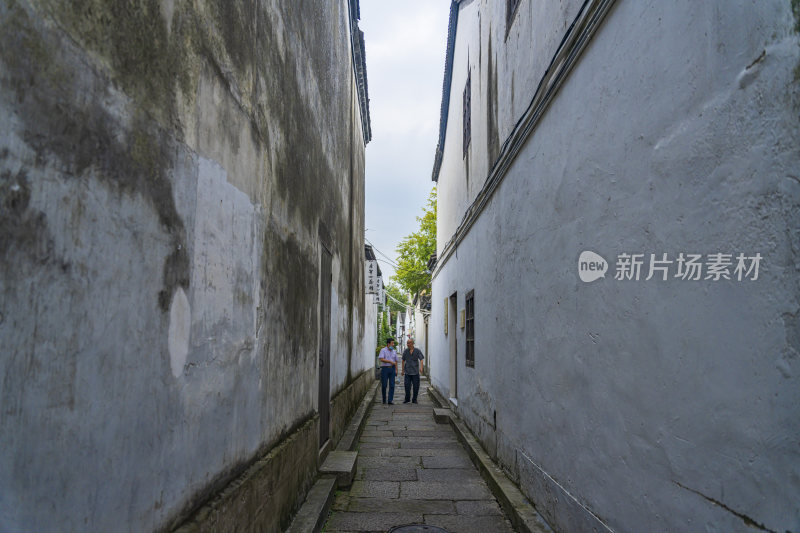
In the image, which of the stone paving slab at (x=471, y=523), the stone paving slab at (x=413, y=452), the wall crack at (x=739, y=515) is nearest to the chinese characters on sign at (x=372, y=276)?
the stone paving slab at (x=413, y=452)

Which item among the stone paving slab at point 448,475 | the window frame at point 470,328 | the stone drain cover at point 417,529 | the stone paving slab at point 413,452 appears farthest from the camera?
the window frame at point 470,328

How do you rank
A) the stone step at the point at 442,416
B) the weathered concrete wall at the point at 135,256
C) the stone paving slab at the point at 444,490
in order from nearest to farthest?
1. the weathered concrete wall at the point at 135,256
2. the stone paving slab at the point at 444,490
3. the stone step at the point at 442,416

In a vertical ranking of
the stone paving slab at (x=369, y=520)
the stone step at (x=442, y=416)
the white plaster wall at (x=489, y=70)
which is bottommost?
the stone paving slab at (x=369, y=520)

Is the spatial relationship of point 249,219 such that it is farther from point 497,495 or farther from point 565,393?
point 497,495

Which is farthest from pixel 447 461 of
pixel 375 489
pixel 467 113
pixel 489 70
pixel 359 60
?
pixel 359 60

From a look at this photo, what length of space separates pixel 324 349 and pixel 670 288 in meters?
4.74

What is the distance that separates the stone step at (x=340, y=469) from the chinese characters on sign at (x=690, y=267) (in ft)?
12.4

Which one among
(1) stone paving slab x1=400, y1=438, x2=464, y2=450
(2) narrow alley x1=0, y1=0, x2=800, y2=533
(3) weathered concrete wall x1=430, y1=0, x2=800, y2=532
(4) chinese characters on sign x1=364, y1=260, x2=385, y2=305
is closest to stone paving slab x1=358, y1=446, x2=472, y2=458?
(1) stone paving slab x1=400, y1=438, x2=464, y2=450

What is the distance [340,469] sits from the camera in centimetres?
571

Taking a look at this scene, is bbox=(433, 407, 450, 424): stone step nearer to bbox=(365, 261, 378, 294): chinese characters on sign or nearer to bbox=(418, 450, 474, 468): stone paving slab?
bbox=(418, 450, 474, 468): stone paving slab

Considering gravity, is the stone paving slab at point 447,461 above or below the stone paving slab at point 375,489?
below

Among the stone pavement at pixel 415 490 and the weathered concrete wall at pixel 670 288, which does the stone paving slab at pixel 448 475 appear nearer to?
the stone pavement at pixel 415 490

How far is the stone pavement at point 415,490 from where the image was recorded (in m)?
4.82

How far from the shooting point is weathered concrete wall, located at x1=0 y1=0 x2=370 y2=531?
54.1 inches
